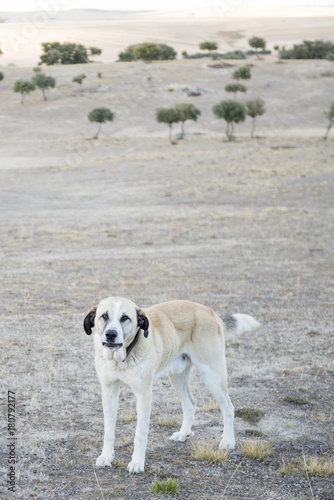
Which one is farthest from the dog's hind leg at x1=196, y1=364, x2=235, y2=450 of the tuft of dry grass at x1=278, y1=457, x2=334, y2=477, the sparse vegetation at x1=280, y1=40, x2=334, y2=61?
the sparse vegetation at x1=280, y1=40, x2=334, y2=61

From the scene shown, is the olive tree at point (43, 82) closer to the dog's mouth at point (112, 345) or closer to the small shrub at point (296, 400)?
the small shrub at point (296, 400)

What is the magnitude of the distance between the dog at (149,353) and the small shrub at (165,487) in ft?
1.24

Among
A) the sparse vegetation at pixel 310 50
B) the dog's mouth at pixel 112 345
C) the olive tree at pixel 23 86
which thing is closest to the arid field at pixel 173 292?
the dog's mouth at pixel 112 345

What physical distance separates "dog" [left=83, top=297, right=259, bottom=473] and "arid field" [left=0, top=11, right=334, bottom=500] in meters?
0.40

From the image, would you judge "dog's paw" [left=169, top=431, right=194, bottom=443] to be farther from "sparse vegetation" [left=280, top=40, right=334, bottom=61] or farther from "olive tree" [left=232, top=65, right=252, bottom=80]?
"sparse vegetation" [left=280, top=40, right=334, bottom=61]

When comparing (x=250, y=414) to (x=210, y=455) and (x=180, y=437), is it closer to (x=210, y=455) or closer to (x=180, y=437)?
(x=180, y=437)

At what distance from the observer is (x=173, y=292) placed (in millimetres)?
14305

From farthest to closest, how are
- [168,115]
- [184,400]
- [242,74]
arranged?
[242,74], [168,115], [184,400]

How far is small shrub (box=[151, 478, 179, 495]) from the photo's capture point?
541 centimetres

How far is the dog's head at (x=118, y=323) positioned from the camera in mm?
5238

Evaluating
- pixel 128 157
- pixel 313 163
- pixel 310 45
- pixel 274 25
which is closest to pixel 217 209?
pixel 313 163

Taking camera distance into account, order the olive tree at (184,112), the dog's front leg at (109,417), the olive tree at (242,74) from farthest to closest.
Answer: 1. the olive tree at (242,74)
2. the olive tree at (184,112)
3. the dog's front leg at (109,417)

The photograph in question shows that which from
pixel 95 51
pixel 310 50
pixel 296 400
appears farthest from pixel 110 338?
pixel 95 51

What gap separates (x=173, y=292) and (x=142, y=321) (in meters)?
8.72
